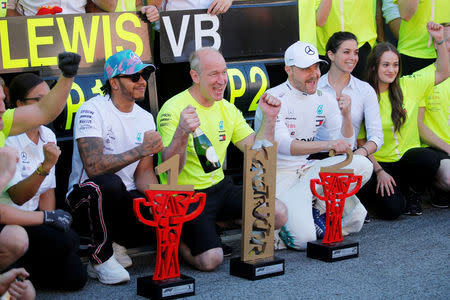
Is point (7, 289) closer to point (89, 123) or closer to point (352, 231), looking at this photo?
point (89, 123)

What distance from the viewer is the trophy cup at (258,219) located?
4.25m

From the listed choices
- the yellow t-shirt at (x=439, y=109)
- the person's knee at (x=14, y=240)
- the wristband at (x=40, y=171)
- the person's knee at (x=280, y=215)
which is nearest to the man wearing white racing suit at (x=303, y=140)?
the person's knee at (x=280, y=215)

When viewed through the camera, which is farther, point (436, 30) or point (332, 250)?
point (436, 30)

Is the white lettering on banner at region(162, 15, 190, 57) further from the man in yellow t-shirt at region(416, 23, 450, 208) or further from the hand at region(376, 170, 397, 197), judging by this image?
the man in yellow t-shirt at region(416, 23, 450, 208)

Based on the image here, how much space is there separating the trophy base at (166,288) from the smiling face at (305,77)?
193cm

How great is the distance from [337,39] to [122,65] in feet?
7.02

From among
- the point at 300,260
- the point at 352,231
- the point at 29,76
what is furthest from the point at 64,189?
the point at 352,231

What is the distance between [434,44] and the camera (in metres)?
6.48

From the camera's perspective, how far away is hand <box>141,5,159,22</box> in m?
5.10

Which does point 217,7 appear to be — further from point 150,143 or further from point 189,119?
point 150,143

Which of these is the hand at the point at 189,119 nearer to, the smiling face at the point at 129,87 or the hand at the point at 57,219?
the smiling face at the point at 129,87

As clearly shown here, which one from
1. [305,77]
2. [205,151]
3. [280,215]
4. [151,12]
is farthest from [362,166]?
[151,12]

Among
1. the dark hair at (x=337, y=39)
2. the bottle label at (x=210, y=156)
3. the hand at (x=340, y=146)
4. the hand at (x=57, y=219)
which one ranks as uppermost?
the dark hair at (x=337, y=39)

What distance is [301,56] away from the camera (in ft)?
17.2
